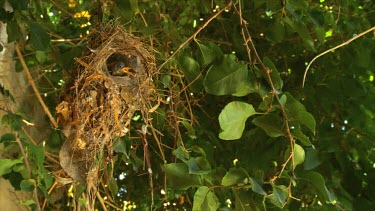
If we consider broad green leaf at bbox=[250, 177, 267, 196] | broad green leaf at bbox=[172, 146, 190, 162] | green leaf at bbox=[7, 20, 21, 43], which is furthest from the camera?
green leaf at bbox=[7, 20, 21, 43]

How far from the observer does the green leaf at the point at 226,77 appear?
0.93 meters

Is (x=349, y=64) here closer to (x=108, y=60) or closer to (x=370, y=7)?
(x=370, y=7)

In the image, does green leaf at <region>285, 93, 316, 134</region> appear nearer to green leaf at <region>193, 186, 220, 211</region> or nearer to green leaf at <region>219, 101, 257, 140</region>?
green leaf at <region>219, 101, 257, 140</region>

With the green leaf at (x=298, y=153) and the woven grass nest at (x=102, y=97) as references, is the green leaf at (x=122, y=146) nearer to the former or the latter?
the woven grass nest at (x=102, y=97)

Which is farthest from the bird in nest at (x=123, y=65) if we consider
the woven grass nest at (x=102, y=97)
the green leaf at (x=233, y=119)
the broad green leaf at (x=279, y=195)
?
the broad green leaf at (x=279, y=195)

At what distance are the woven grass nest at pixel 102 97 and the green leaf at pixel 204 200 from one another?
19cm

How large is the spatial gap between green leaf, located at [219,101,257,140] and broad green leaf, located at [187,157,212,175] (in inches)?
3.1

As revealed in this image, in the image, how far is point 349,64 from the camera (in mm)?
1488

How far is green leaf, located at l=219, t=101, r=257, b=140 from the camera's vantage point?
2.87 feet

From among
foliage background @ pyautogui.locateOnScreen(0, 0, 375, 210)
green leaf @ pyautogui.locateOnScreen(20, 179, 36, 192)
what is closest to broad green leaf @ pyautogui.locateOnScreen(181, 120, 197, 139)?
foliage background @ pyautogui.locateOnScreen(0, 0, 375, 210)

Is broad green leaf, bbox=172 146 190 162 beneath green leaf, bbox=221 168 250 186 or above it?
beneath

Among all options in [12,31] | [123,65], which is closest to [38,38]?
[12,31]

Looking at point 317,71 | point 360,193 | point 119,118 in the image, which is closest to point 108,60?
point 119,118

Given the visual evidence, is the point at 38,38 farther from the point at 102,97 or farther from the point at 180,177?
the point at 180,177
